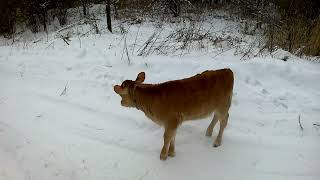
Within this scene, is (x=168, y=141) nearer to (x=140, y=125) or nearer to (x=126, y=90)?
(x=126, y=90)

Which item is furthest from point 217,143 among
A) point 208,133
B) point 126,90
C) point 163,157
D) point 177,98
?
point 126,90

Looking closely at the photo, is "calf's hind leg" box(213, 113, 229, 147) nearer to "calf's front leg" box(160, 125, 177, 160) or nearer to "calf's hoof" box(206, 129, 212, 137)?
"calf's hoof" box(206, 129, 212, 137)

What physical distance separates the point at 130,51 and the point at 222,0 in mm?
11930

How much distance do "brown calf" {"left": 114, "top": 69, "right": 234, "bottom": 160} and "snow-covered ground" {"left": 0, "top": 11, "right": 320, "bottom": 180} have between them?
442 millimetres

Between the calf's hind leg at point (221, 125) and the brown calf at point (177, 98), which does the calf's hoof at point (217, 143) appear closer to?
the calf's hind leg at point (221, 125)

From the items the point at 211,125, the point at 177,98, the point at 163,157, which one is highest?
the point at 177,98

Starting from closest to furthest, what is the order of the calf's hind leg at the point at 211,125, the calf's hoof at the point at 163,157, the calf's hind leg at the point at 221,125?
the calf's hoof at the point at 163,157, the calf's hind leg at the point at 221,125, the calf's hind leg at the point at 211,125

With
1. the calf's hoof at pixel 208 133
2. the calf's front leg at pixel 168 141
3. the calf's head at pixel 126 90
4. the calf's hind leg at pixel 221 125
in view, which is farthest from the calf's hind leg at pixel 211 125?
the calf's head at pixel 126 90

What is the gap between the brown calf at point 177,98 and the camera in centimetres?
390

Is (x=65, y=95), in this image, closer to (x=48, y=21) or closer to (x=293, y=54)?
(x=293, y=54)

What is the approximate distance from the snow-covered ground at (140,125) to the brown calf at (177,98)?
1.45 feet

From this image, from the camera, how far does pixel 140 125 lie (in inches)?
186

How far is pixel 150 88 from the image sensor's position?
3.98m

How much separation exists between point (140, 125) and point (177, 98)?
3.23 feet
